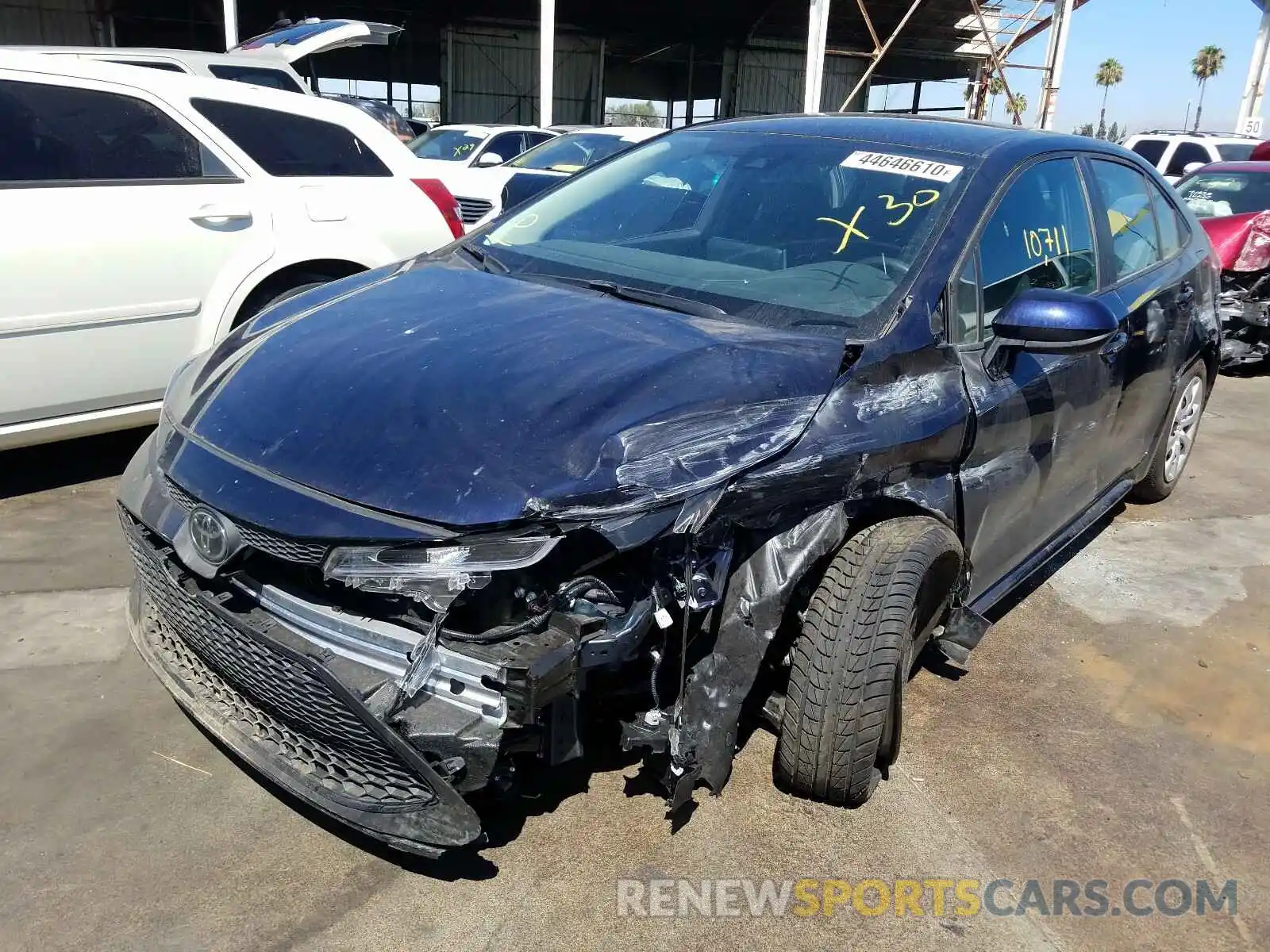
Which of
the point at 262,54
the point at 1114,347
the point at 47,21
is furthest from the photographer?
the point at 47,21

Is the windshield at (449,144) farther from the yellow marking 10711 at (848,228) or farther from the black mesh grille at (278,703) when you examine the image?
the black mesh grille at (278,703)

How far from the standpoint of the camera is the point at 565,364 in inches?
92.7

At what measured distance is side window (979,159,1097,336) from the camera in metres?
2.95

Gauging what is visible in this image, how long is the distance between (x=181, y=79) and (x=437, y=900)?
3946 mm

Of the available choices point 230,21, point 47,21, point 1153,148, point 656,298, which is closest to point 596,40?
point 230,21

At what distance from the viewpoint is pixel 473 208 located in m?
11.2

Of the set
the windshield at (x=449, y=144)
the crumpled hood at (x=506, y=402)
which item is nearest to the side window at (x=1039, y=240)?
the crumpled hood at (x=506, y=402)

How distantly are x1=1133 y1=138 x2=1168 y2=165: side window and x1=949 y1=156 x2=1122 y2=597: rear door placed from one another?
12.7 metres

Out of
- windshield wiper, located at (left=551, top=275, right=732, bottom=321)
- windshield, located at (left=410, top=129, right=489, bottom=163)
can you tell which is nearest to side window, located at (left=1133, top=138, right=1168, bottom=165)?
windshield, located at (left=410, top=129, right=489, bottom=163)

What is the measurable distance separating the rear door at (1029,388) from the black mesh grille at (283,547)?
170cm

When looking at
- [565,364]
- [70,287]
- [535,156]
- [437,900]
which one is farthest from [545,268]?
[535,156]

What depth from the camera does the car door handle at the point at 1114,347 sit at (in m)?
3.38

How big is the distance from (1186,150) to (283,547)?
1545 centimetres

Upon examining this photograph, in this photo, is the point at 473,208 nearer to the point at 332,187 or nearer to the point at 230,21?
the point at 332,187
